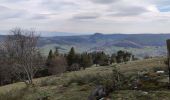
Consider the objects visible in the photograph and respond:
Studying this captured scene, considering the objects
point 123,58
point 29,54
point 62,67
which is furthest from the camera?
point 123,58

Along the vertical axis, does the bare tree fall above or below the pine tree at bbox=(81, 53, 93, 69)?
A: above

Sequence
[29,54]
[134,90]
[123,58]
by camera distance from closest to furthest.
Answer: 1. [134,90]
2. [29,54]
3. [123,58]

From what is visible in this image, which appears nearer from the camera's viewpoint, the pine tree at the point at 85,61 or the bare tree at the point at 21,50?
the bare tree at the point at 21,50

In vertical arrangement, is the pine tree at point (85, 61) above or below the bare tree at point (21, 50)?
below

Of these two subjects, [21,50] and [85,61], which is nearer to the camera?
[21,50]

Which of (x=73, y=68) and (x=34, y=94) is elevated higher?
(x=34, y=94)

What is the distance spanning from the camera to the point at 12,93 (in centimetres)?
1369

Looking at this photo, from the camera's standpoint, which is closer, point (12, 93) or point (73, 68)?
point (12, 93)

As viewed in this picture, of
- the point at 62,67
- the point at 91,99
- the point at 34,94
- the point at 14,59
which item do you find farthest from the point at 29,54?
the point at 62,67

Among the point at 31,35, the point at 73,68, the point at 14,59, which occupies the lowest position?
the point at 73,68

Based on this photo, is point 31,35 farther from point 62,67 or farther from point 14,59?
point 62,67

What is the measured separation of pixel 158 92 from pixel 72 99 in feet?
11.2

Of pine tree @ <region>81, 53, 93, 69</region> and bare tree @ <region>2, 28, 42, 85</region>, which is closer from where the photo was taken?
bare tree @ <region>2, 28, 42, 85</region>

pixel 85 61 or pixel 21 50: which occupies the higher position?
pixel 21 50
